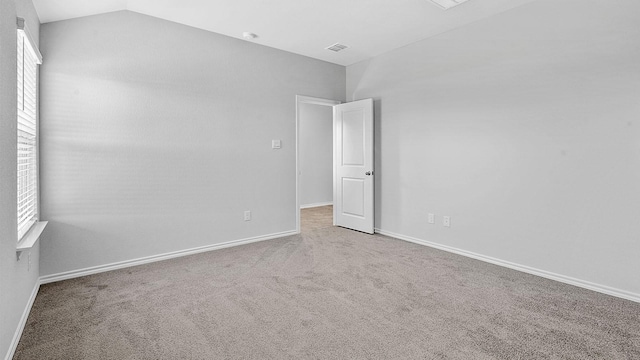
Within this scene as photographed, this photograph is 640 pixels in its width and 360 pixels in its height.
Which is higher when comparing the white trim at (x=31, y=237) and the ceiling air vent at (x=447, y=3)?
the ceiling air vent at (x=447, y=3)

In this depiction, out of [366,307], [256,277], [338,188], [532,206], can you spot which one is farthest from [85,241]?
[532,206]

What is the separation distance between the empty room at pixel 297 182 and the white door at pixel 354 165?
0.07 meters

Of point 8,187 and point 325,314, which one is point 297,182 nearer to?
point 325,314

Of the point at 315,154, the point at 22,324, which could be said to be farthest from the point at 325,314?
the point at 315,154

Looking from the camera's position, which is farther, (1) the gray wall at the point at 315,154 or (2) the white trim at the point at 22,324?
(1) the gray wall at the point at 315,154

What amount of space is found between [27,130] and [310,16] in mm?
2703

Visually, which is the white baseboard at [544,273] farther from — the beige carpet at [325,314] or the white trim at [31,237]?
the white trim at [31,237]

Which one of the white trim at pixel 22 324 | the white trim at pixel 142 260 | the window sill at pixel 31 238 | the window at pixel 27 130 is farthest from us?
the white trim at pixel 142 260

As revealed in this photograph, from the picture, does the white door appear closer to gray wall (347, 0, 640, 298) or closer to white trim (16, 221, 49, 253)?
gray wall (347, 0, 640, 298)

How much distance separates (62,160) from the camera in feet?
9.80

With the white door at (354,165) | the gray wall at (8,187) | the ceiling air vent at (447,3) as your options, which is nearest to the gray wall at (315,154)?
the white door at (354,165)

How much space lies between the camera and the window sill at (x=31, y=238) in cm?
206

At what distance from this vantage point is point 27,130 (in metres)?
2.48

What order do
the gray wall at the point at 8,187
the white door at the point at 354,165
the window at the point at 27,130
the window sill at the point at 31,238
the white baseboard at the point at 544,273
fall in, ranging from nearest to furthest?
1. the gray wall at the point at 8,187
2. the window sill at the point at 31,238
3. the window at the point at 27,130
4. the white baseboard at the point at 544,273
5. the white door at the point at 354,165
